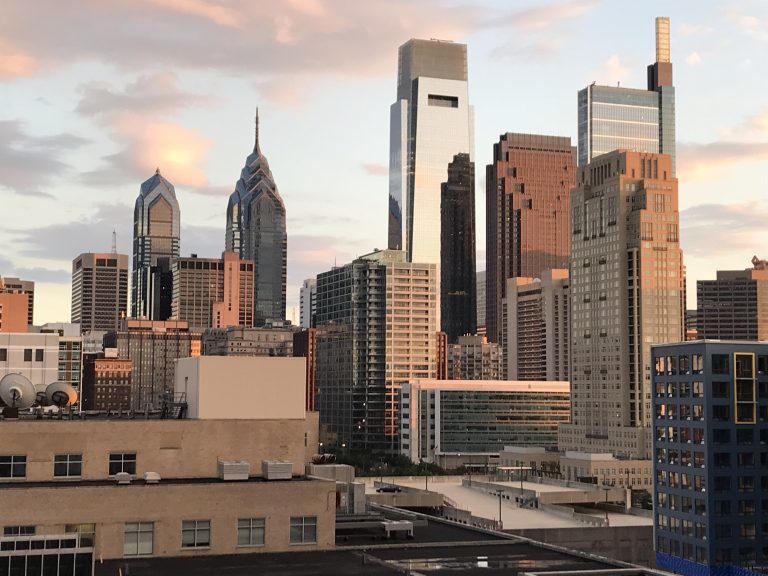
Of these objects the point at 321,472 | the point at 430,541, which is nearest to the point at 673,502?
the point at 321,472

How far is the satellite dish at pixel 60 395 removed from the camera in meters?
73.9

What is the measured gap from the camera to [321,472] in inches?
3492

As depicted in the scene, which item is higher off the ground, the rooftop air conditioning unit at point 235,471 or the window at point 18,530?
the rooftop air conditioning unit at point 235,471

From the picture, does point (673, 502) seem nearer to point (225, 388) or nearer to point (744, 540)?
point (744, 540)

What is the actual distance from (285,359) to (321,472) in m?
18.9

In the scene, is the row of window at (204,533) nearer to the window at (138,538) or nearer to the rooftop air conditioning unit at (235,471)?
the window at (138,538)

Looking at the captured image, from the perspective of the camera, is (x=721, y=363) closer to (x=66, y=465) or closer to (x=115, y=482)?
(x=115, y=482)

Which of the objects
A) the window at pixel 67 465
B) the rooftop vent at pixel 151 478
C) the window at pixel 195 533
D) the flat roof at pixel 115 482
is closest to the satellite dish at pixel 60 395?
the window at pixel 67 465

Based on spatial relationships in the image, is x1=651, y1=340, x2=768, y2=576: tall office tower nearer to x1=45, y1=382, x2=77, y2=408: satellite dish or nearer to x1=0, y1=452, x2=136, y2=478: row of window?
x1=45, y1=382, x2=77, y2=408: satellite dish

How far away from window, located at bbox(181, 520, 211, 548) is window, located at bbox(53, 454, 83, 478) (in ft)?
25.1

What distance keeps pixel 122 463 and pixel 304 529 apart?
1129cm

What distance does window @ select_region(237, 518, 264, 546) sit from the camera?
6241 cm

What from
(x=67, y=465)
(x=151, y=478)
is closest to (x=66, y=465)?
(x=67, y=465)

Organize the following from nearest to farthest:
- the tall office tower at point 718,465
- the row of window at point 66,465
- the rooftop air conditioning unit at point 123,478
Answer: the rooftop air conditioning unit at point 123,478 → the row of window at point 66,465 → the tall office tower at point 718,465
